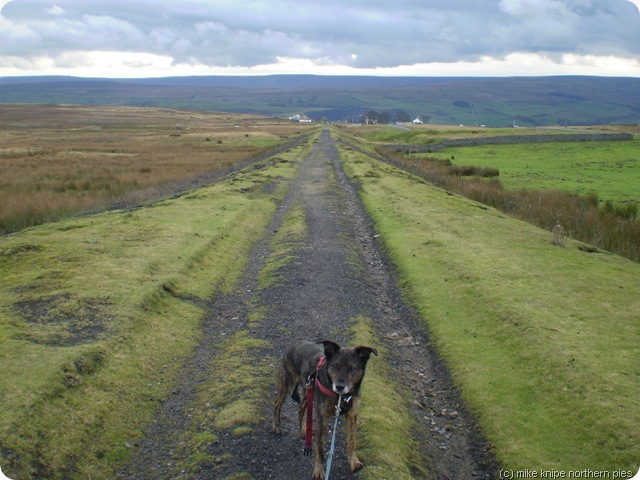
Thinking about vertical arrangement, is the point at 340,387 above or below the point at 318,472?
above

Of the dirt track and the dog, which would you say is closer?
the dog

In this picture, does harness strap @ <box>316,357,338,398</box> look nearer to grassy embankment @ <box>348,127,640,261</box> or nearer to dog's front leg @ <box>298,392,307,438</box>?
dog's front leg @ <box>298,392,307,438</box>

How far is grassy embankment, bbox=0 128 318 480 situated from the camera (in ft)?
32.8

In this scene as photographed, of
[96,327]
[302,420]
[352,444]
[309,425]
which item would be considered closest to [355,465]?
[352,444]

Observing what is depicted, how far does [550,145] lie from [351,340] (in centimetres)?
9187

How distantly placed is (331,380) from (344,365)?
0.33 meters

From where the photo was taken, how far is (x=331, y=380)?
8.50 metres

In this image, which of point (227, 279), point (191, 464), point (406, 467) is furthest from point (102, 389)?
point (227, 279)

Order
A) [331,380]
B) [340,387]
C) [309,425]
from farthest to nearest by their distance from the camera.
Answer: [309,425], [331,380], [340,387]

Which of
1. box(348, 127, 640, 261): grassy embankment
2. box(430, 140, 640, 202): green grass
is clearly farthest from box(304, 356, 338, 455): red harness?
box(430, 140, 640, 202): green grass

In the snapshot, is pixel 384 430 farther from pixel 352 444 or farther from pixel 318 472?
pixel 318 472

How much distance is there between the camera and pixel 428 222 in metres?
30.3

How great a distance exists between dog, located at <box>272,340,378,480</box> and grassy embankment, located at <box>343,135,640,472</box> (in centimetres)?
316

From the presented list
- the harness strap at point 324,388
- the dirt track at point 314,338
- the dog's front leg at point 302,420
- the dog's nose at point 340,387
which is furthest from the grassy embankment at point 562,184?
the dog's nose at point 340,387
